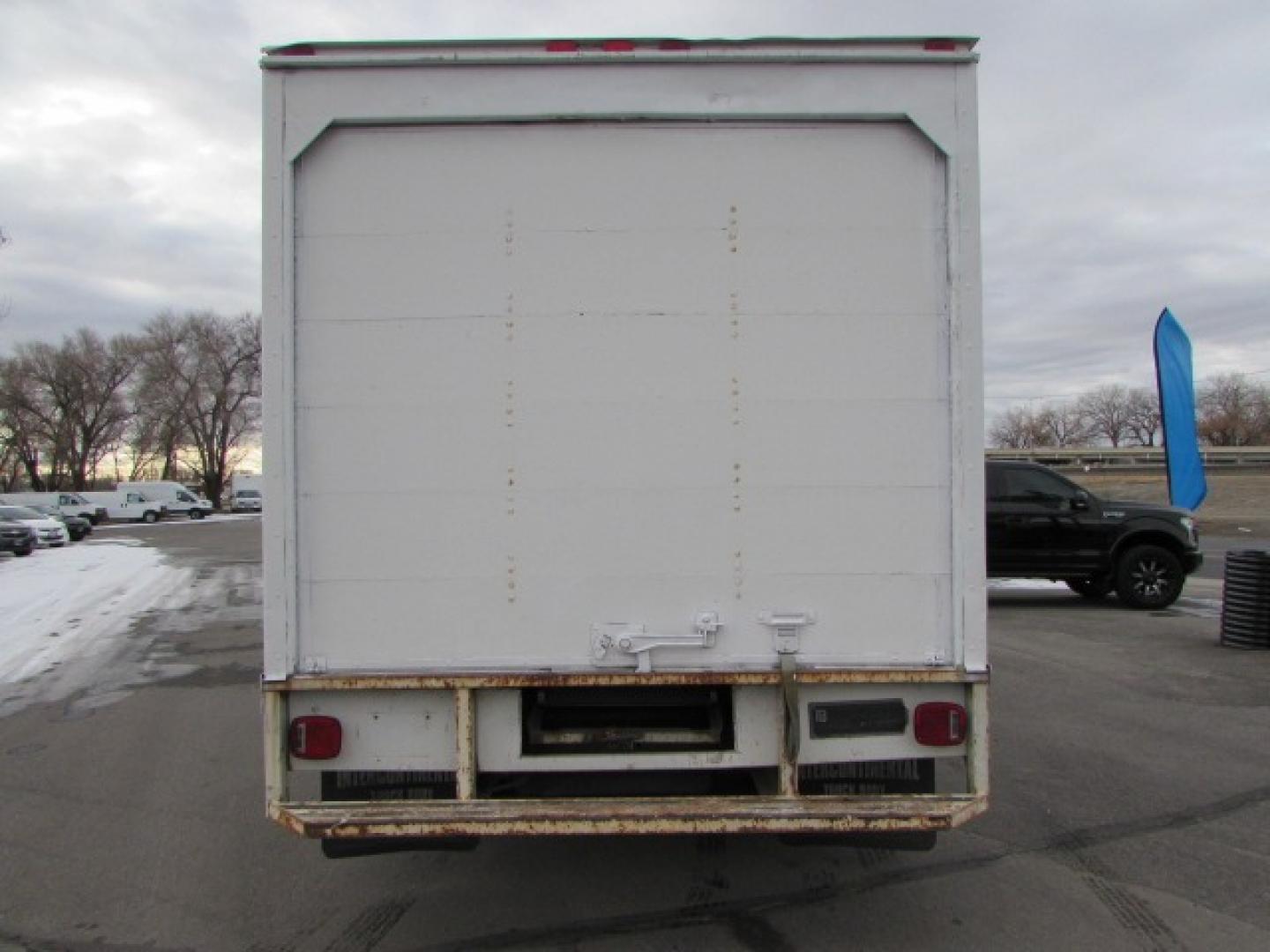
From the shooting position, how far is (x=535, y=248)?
10.4 feet

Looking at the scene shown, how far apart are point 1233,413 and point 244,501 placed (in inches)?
3496

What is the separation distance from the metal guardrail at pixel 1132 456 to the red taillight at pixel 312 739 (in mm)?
54485

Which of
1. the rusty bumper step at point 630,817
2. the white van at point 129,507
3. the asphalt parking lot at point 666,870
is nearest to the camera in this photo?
the rusty bumper step at point 630,817

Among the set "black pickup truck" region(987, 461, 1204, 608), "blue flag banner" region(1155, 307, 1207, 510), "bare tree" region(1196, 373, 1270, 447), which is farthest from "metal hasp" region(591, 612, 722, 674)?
"bare tree" region(1196, 373, 1270, 447)

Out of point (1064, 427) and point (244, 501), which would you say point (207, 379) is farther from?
point (1064, 427)

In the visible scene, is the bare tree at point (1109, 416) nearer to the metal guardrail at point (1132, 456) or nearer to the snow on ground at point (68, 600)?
the metal guardrail at point (1132, 456)

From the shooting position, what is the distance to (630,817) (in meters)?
2.95

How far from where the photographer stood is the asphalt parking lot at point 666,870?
352 cm

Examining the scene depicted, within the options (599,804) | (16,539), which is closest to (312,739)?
(599,804)

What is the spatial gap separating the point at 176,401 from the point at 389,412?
7425 cm

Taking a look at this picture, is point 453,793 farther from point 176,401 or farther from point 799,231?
point 176,401

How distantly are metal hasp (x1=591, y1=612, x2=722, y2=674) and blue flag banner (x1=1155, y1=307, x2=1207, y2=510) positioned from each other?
12777 mm

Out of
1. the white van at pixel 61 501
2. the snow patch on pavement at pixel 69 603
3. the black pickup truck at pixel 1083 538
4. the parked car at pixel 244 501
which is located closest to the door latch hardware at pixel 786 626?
the snow patch on pavement at pixel 69 603

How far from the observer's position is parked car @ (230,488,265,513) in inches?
2689
